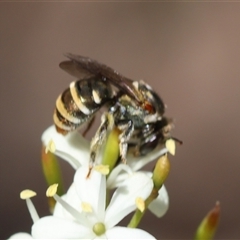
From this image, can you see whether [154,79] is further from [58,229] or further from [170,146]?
[58,229]

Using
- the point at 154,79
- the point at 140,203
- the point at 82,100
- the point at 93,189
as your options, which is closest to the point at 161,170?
the point at 140,203

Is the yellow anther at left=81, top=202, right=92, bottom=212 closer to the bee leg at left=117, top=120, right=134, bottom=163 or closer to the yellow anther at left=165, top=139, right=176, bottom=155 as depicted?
the bee leg at left=117, top=120, right=134, bottom=163

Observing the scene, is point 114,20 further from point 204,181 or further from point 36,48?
point 204,181

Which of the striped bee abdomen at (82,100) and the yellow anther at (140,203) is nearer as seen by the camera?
the yellow anther at (140,203)

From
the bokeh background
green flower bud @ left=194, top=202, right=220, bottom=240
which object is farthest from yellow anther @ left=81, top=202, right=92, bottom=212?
the bokeh background

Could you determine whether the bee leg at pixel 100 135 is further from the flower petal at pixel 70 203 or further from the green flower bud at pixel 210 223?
the green flower bud at pixel 210 223

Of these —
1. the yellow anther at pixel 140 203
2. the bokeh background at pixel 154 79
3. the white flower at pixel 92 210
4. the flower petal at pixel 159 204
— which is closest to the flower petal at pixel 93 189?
the white flower at pixel 92 210

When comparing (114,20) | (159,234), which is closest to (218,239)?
(159,234)

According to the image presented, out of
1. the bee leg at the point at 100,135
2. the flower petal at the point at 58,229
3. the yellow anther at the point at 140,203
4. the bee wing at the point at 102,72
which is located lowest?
the flower petal at the point at 58,229
